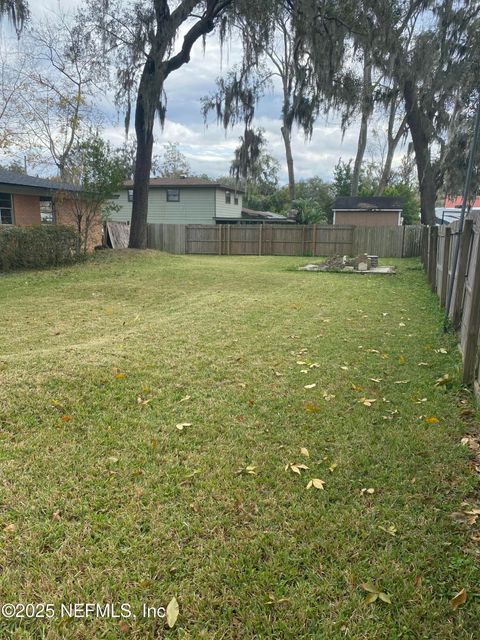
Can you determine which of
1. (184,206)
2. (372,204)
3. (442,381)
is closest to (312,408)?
(442,381)

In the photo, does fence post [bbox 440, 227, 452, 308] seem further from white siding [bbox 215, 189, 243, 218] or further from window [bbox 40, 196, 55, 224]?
white siding [bbox 215, 189, 243, 218]

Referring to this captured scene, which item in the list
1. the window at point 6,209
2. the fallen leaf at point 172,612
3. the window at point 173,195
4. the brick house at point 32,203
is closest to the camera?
the fallen leaf at point 172,612

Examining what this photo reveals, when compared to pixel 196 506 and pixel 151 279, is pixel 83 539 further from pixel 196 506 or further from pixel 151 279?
pixel 151 279

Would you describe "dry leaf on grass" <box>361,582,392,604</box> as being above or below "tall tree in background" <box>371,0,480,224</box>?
below

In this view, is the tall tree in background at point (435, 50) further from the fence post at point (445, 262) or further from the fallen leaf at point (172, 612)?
the fallen leaf at point (172, 612)

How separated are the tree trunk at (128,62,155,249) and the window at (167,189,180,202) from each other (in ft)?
38.3

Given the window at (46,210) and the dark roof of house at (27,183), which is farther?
the window at (46,210)

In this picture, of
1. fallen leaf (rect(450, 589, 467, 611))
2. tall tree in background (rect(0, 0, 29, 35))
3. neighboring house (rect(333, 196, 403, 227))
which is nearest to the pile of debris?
tall tree in background (rect(0, 0, 29, 35))

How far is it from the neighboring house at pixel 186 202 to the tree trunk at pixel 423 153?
12.7 m

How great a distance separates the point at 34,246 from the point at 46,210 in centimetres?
655

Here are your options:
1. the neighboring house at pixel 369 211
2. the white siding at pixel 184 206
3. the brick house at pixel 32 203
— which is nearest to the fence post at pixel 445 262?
the brick house at pixel 32 203

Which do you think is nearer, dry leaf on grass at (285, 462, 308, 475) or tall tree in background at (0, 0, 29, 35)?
dry leaf on grass at (285, 462, 308, 475)

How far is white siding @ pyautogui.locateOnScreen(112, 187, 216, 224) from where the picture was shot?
26.6m

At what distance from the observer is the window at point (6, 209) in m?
15.7
